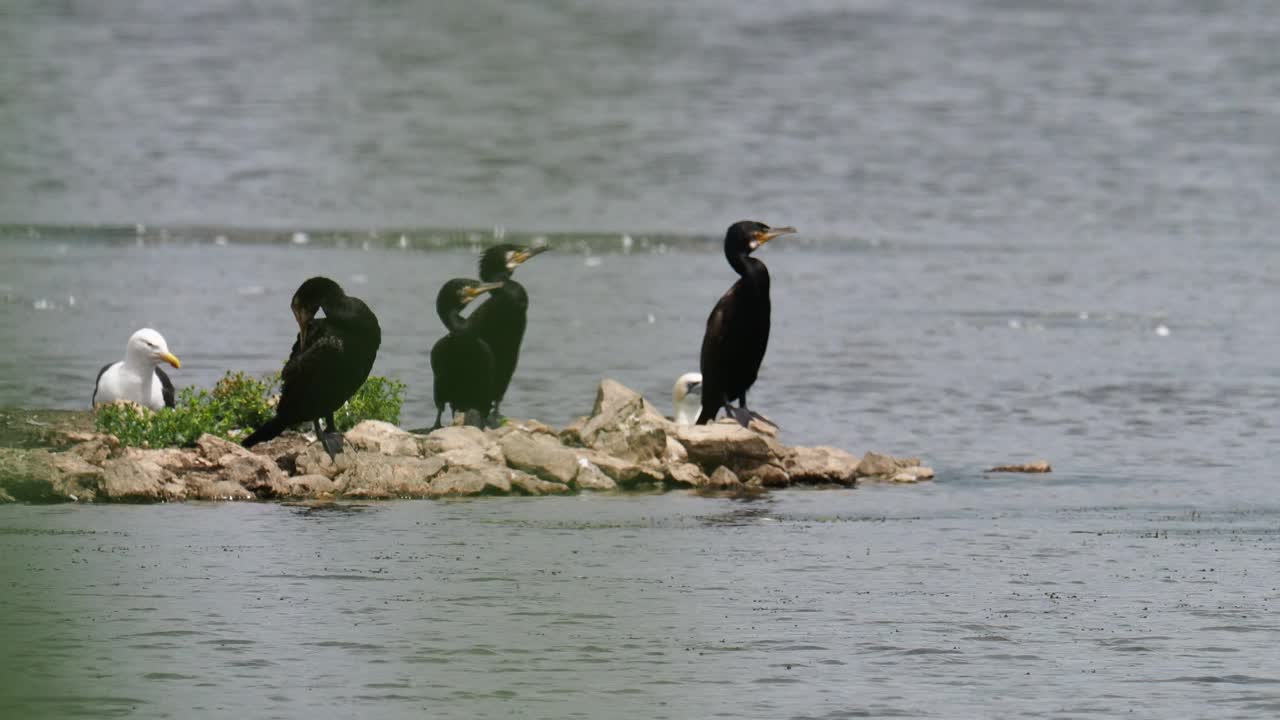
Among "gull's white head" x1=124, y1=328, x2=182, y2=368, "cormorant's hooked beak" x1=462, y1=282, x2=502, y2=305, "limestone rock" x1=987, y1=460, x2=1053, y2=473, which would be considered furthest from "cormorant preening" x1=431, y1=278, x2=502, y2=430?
"limestone rock" x1=987, y1=460, x2=1053, y2=473

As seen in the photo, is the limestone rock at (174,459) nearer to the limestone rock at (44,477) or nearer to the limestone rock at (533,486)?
the limestone rock at (44,477)

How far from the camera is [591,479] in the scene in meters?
13.7

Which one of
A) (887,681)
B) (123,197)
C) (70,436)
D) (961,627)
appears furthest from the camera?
(123,197)

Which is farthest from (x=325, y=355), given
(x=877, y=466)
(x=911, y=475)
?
(x=911, y=475)

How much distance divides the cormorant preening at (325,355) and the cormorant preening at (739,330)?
8.96ft

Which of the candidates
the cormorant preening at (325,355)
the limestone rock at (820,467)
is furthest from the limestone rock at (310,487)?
the limestone rock at (820,467)

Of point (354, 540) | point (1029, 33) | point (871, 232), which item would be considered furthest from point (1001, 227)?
point (1029, 33)

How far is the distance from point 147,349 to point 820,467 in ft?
14.8

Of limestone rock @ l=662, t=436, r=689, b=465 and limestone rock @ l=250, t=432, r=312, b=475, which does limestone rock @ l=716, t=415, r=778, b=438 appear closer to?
limestone rock @ l=662, t=436, r=689, b=465

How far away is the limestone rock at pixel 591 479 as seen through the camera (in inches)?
539

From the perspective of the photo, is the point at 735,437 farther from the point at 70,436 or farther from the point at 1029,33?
the point at 1029,33

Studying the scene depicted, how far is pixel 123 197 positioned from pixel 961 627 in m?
35.0

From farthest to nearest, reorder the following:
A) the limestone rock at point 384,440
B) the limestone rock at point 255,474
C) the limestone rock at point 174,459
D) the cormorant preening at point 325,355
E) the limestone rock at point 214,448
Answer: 1. the limestone rock at point 384,440
2. the limestone rock at point 214,448
3. the limestone rock at point 174,459
4. the limestone rock at point 255,474
5. the cormorant preening at point 325,355

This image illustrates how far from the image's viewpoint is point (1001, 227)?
122 feet
